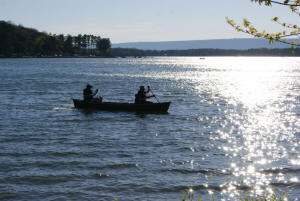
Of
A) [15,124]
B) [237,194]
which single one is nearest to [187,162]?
[237,194]

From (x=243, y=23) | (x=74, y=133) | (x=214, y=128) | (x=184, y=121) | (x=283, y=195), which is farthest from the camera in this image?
(x=184, y=121)

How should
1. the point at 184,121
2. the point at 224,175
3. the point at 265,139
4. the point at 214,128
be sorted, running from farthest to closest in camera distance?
the point at 184,121 → the point at 214,128 → the point at 265,139 → the point at 224,175

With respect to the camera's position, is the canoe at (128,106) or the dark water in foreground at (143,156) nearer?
the dark water in foreground at (143,156)

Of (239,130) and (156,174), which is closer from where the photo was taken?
(156,174)

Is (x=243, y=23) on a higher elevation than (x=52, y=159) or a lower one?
higher

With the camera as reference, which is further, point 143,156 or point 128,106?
point 128,106

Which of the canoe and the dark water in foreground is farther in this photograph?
the canoe

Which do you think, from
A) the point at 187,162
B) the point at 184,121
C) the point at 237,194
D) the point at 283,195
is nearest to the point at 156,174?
the point at 187,162

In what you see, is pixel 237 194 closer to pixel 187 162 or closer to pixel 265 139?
pixel 187 162

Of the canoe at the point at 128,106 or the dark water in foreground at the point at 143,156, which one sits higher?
the canoe at the point at 128,106

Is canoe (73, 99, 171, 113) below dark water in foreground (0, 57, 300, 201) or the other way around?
the other way around

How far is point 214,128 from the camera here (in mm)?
22859

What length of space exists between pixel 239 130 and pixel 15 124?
1397cm

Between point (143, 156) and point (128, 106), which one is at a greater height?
point (128, 106)
